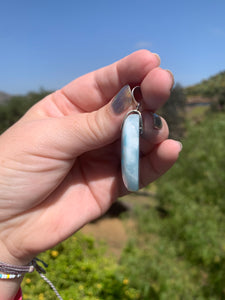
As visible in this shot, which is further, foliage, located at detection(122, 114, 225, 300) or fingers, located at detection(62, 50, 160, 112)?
foliage, located at detection(122, 114, 225, 300)

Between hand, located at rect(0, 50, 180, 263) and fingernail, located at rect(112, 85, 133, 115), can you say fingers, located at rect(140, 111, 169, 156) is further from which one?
fingernail, located at rect(112, 85, 133, 115)

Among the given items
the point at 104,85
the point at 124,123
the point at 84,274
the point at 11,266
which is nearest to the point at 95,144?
the point at 124,123

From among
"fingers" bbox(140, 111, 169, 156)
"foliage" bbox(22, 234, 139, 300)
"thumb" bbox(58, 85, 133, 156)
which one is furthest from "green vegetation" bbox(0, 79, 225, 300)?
"thumb" bbox(58, 85, 133, 156)

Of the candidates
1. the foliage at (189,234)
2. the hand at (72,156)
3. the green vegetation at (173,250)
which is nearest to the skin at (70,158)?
the hand at (72,156)

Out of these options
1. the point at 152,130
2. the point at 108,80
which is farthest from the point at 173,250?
the point at 108,80

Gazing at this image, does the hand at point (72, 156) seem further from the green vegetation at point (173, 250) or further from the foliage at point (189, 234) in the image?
the foliage at point (189, 234)

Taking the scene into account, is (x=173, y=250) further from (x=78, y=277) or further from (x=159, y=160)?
(x=159, y=160)
